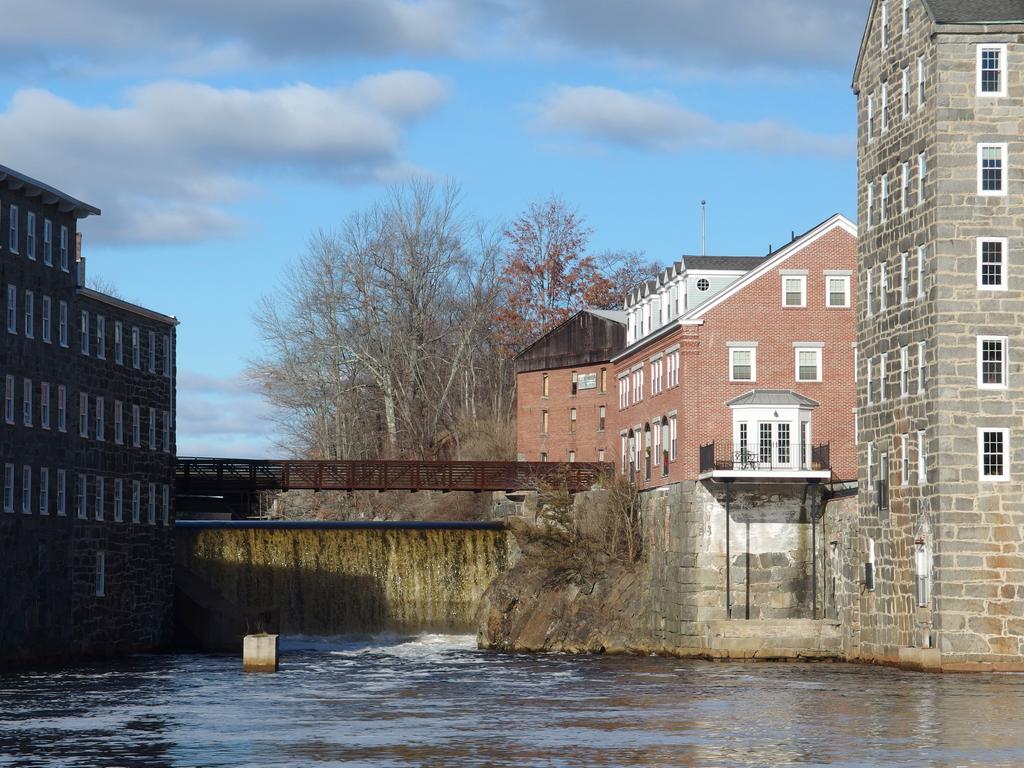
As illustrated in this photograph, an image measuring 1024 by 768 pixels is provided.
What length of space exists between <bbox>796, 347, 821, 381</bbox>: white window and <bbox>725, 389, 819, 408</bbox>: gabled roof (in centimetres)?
102

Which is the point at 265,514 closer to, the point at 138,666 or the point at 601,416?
the point at 601,416

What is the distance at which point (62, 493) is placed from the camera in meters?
75.4

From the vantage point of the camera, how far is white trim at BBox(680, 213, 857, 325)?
249 ft

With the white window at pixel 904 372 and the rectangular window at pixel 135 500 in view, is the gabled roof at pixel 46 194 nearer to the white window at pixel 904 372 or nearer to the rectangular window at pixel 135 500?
the rectangular window at pixel 135 500

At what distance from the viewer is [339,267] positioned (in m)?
118

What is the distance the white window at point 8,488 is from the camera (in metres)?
69.6

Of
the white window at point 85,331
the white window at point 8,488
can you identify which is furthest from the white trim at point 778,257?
the white window at point 8,488

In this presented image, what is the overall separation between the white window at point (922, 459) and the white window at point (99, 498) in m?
34.9

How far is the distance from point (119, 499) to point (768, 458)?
91.6 ft

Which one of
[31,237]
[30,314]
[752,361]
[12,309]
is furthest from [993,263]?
[31,237]

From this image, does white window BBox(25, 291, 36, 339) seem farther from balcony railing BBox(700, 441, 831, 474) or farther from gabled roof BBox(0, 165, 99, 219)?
balcony railing BBox(700, 441, 831, 474)

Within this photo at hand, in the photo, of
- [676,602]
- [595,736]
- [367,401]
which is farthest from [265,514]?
[595,736]

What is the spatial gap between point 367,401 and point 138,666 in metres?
51.6

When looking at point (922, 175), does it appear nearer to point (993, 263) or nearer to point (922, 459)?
point (993, 263)
